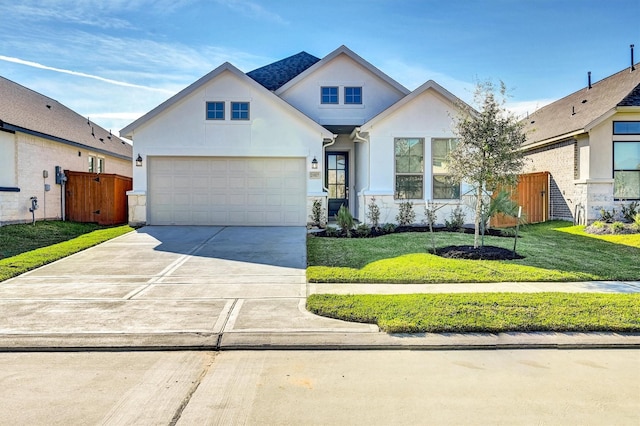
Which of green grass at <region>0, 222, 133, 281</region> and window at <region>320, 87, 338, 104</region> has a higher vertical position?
window at <region>320, 87, 338, 104</region>

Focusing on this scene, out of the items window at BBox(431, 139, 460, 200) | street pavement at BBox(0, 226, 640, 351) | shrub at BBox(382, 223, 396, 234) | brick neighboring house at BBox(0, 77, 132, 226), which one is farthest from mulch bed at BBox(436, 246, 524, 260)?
brick neighboring house at BBox(0, 77, 132, 226)

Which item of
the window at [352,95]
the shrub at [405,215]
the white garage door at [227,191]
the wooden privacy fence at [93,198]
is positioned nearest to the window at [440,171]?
the shrub at [405,215]

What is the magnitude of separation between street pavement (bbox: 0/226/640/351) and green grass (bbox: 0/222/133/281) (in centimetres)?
47

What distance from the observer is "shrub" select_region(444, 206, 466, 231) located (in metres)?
14.4

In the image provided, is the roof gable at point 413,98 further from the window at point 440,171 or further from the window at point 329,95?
the window at point 329,95

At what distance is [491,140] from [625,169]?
9.61 meters

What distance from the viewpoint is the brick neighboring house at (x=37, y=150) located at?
592 inches

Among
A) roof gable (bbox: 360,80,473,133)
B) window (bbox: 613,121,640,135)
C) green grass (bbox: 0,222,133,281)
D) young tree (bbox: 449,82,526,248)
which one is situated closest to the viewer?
green grass (bbox: 0,222,133,281)

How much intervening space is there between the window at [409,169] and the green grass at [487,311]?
8770mm

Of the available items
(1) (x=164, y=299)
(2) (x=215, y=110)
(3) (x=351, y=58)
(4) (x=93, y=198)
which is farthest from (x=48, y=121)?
(1) (x=164, y=299)

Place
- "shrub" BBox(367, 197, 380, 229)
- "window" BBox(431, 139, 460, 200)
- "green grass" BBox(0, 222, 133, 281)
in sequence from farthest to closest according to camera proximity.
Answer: "window" BBox(431, 139, 460, 200) → "shrub" BBox(367, 197, 380, 229) → "green grass" BBox(0, 222, 133, 281)

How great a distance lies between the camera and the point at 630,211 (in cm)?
1584

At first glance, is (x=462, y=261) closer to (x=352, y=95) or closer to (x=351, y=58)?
(x=352, y=95)

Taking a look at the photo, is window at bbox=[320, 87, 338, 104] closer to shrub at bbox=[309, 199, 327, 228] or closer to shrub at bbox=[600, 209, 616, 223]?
shrub at bbox=[309, 199, 327, 228]
